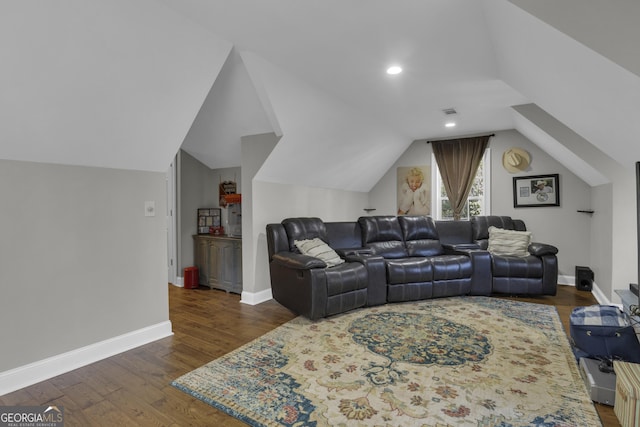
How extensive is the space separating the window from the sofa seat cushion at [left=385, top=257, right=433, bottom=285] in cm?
224

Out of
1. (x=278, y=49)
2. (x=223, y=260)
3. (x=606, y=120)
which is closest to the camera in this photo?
(x=606, y=120)

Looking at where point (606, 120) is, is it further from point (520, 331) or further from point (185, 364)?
point (185, 364)

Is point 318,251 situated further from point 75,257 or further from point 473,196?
point 473,196

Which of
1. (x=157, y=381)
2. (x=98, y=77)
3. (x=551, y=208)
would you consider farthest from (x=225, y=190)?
(x=551, y=208)

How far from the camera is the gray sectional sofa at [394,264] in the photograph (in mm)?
Result: 3342

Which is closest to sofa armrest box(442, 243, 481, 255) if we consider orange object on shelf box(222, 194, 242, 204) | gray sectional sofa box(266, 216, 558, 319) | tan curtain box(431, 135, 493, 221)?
gray sectional sofa box(266, 216, 558, 319)

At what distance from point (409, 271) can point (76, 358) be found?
3.37 metres

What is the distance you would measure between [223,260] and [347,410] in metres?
3.17

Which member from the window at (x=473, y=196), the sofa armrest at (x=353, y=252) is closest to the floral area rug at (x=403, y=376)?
the sofa armrest at (x=353, y=252)

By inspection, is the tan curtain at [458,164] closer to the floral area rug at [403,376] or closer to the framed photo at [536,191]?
the framed photo at [536,191]

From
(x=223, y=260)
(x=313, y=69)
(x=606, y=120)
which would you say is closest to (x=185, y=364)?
(x=223, y=260)

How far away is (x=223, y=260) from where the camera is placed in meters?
4.54

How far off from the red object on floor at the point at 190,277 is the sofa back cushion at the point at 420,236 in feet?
10.7

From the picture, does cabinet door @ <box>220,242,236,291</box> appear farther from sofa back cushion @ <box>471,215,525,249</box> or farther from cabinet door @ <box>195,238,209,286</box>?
sofa back cushion @ <box>471,215,525,249</box>
